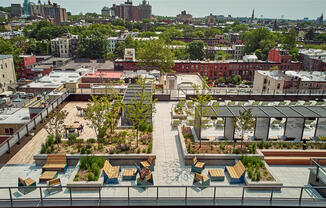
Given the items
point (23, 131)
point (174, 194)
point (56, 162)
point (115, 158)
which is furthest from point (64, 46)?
point (174, 194)

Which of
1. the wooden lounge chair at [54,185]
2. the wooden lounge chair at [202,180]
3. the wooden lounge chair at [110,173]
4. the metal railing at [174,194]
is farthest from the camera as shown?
the wooden lounge chair at [110,173]

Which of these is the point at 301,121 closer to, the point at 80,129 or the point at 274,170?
the point at 274,170

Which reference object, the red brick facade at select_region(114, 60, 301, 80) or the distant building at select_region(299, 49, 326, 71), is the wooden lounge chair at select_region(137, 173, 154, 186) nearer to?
the red brick facade at select_region(114, 60, 301, 80)

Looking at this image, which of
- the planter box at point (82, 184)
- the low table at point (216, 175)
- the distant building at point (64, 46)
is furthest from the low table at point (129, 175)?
the distant building at point (64, 46)

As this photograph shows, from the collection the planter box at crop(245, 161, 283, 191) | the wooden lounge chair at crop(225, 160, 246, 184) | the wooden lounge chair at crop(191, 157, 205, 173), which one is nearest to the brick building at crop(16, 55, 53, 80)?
the wooden lounge chair at crop(191, 157, 205, 173)

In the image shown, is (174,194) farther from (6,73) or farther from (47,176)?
(6,73)

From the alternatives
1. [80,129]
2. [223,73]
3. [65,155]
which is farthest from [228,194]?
[223,73]

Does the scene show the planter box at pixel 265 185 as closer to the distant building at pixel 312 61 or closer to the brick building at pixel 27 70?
the brick building at pixel 27 70
